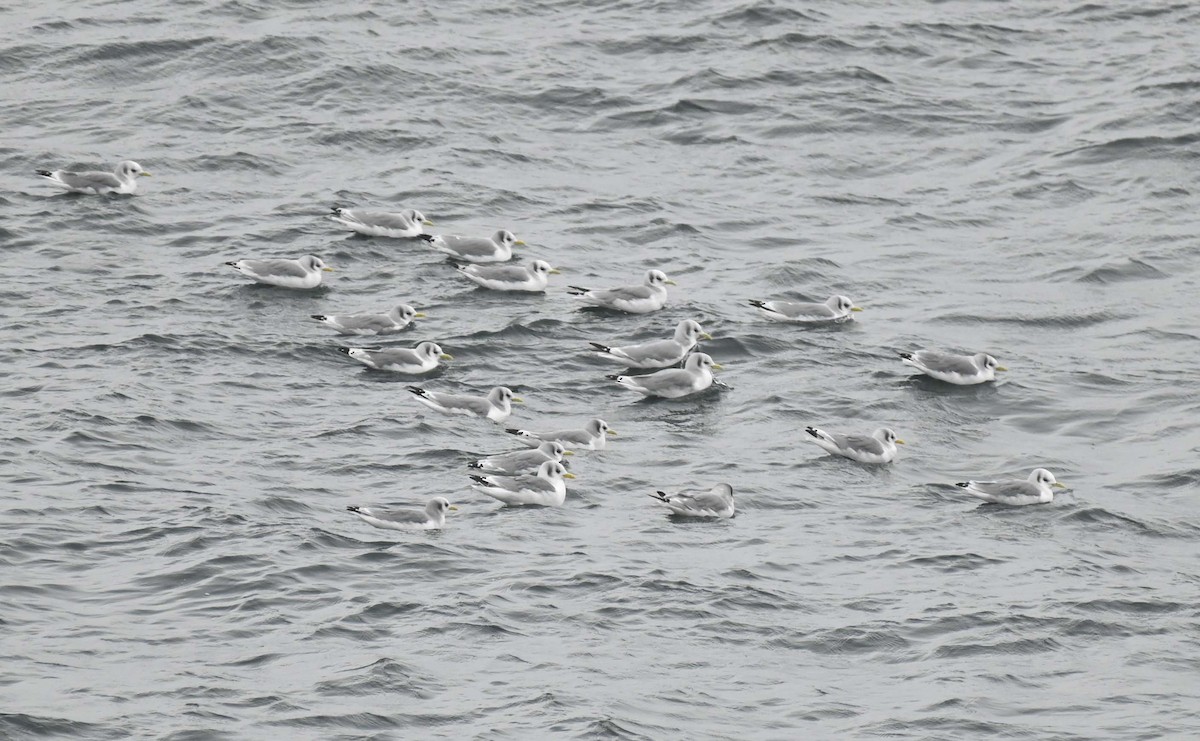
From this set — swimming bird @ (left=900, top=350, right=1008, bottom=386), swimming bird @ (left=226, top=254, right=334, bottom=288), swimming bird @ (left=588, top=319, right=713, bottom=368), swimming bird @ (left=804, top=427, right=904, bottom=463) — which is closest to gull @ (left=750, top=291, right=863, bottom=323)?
swimming bird @ (left=588, top=319, right=713, bottom=368)

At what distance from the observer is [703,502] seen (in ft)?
69.3

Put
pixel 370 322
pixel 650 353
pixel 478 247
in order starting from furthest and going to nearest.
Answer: pixel 478 247, pixel 370 322, pixel 650 353

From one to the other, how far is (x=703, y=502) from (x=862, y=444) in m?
2.83

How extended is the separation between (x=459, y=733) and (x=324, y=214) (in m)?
15.7

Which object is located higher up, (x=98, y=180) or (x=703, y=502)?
(x=98, y=180)

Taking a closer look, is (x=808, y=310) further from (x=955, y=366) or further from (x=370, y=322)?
(x=370, y=322)

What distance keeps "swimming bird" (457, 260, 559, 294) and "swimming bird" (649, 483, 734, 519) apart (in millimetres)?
7443

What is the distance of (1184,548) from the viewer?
21.2 metres

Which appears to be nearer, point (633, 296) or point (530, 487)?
point (530, 487)

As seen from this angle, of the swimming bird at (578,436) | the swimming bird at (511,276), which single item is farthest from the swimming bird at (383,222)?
the swimming bird at (578,436)

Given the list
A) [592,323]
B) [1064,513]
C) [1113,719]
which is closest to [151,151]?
[592,323]

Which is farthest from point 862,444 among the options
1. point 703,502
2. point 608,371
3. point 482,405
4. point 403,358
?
point 403,358

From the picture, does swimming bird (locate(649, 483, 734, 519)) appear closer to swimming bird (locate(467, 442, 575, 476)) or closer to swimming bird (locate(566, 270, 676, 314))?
swimming bird (locate(467, 442, 575, 476))

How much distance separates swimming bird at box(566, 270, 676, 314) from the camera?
27.6 m
